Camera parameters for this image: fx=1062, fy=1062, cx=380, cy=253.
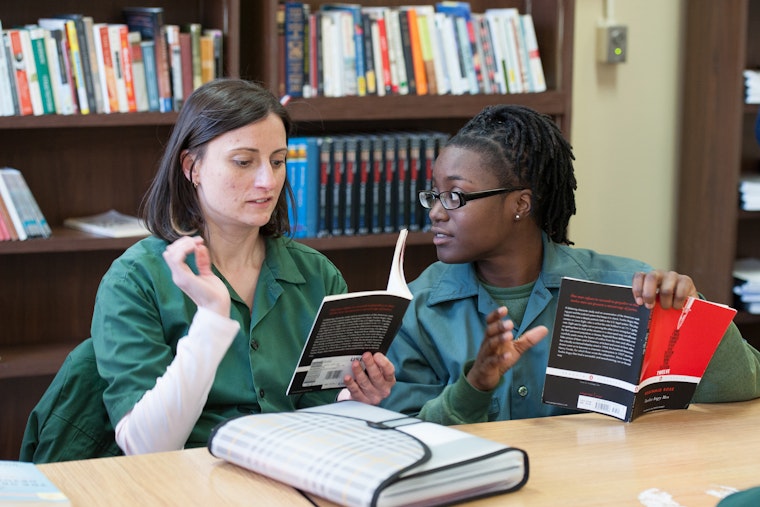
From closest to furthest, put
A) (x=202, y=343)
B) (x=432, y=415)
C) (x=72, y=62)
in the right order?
1. (x=202, y=343)
2. (x=432, y=415)
3. (x=72, y=62)

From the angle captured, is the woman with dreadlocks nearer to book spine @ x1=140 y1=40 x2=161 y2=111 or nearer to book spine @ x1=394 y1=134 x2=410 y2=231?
book spine @ x1=394 y1=134 x2=410 y2=231

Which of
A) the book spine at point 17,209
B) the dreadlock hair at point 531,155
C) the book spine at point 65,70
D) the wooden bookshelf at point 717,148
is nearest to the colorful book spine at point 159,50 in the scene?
the book spine at point 65,70

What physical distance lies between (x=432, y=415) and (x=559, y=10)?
5.75 feet

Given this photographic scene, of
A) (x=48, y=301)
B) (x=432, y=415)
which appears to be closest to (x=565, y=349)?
(x=432, y=415)

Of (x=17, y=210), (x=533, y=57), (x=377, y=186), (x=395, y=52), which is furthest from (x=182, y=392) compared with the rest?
(x=533, y=57)

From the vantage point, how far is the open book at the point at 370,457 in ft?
4.19

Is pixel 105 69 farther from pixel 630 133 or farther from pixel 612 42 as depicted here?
pixel 630 133

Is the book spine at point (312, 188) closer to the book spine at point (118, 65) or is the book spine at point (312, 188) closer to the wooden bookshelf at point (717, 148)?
the book spine at point (118, 65)

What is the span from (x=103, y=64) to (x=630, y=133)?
1.80 m

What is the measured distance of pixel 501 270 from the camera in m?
2.01

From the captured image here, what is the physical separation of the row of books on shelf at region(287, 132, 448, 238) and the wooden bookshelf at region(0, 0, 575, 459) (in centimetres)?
6

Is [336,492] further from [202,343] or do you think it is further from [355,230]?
[355,230]

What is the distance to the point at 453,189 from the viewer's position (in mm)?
2018

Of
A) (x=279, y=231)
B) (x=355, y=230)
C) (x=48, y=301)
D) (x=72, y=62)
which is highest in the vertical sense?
(x=72, y=62)
